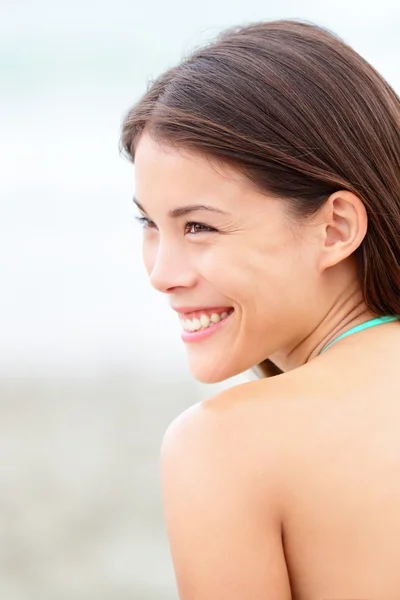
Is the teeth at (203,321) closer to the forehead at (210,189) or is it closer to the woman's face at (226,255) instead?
the woman's face at (226,255)

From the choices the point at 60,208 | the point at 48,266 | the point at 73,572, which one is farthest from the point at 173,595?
the point at 60,208

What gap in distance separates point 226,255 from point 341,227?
19 centimetres

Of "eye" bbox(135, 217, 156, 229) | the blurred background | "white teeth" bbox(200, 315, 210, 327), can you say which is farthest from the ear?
the blurred background

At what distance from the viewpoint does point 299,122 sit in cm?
134

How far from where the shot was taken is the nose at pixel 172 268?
1.43 m

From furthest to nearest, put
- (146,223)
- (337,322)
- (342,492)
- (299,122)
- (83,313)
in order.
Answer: (83,313) → (146,223) → (337,322) → (299,122) → (342,492)

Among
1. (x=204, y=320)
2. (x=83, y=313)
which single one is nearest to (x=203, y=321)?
(x=204, y=320)

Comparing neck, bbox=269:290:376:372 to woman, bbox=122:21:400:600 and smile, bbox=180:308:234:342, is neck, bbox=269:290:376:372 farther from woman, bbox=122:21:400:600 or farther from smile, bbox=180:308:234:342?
smile, bbox=180:308:234:342

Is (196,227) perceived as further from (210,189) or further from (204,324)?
(204,324)

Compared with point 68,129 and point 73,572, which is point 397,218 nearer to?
point 73,572

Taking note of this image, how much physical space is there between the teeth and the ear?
19 centimetres

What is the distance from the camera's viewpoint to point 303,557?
46.5 inches

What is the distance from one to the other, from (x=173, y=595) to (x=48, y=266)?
3.53m

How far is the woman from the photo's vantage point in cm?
116
